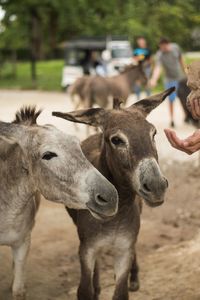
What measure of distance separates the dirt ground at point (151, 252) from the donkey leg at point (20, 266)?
84 cm

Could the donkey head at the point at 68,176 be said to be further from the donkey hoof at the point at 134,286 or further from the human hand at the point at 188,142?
the donkey hoof at the point at 134,286

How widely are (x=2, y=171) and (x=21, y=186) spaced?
0.25 metres

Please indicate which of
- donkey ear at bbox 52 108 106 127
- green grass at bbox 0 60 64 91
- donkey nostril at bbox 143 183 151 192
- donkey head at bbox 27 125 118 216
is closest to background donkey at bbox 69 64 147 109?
donkey ear at bbox 52 108 106 127

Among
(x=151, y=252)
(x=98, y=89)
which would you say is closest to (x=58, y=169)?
(x=151, y=252)

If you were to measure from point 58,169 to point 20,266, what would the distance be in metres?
1.24

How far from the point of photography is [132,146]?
12.1 feet

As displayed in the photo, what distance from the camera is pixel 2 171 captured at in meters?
4.14

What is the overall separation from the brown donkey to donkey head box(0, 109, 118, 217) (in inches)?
10.5

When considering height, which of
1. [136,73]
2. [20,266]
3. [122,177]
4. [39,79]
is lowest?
[39,79]

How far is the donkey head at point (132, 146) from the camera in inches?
139

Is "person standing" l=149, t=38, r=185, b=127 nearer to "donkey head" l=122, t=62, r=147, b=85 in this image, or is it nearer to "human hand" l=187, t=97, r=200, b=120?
"donkey head" l=122, t=62, r=147, b=85

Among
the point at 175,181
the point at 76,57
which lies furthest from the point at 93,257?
the point at 76,57

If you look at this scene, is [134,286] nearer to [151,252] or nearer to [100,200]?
[151,252]

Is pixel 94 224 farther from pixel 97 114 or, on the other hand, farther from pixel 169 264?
pixel 169 264
